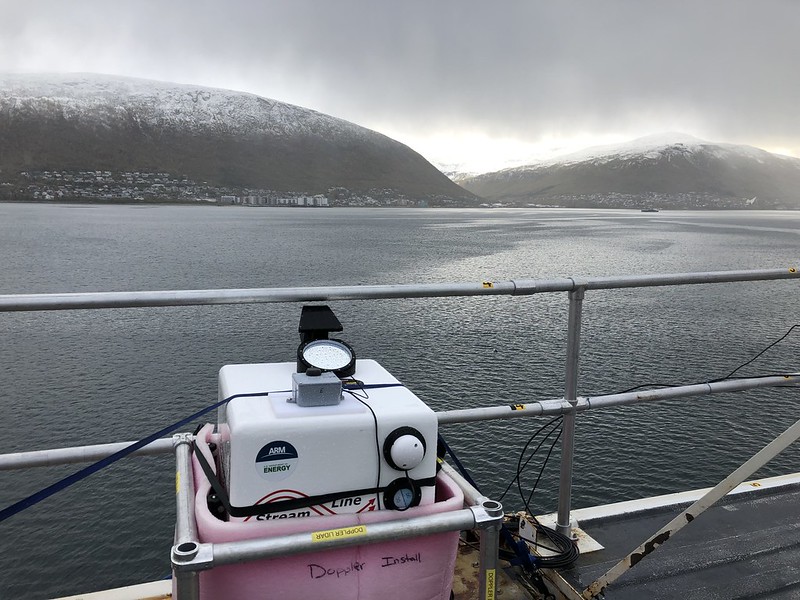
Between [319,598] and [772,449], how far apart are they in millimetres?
1537

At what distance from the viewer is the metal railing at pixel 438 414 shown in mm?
1466

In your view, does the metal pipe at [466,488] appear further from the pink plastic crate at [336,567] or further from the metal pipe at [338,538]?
the metal pipe at [338,538]

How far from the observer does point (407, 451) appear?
1743 mm

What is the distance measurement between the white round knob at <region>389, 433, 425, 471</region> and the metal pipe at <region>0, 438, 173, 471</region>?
87 cm

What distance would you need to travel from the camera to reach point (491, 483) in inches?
438

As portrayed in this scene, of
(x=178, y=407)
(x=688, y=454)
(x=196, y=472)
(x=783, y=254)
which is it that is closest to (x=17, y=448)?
(x=178, y=407)

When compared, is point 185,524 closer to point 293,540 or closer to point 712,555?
point 293,540

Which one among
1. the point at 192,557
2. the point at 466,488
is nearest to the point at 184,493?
the point at 192,557

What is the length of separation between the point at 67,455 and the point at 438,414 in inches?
49.6

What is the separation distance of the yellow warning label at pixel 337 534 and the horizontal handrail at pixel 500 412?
67cm

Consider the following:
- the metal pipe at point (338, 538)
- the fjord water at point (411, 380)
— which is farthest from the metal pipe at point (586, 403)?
the fjord water at point (411, 380)

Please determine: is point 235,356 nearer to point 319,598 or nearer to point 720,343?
point 720,343

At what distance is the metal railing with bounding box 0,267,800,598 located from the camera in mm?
1466

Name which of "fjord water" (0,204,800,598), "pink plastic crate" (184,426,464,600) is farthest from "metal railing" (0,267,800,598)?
"fjord water" (0,204,800,598)
